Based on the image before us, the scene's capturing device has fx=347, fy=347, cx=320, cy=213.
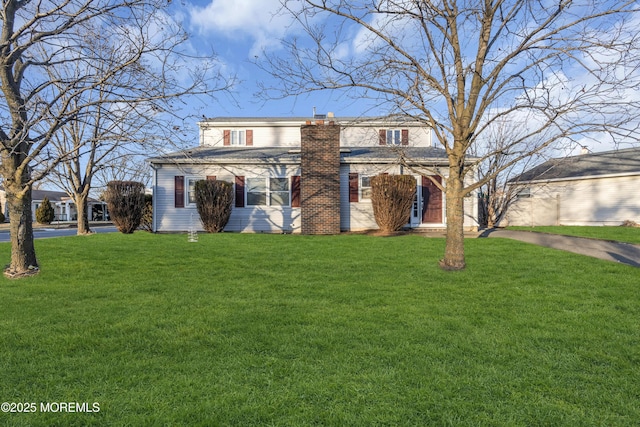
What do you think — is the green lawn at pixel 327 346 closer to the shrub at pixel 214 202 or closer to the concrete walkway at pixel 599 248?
the concrete walkway at pixel 599 248

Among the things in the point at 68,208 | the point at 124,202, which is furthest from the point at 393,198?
the point at 68,208

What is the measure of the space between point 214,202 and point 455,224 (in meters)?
9.35

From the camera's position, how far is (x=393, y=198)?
12289 mm

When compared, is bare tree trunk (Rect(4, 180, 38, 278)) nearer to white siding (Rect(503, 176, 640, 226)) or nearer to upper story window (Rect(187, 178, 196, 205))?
upper story window (Rect(187, 178, 196, 205))

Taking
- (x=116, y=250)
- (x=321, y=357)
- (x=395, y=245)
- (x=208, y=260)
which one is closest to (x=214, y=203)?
(x=116, y=250)

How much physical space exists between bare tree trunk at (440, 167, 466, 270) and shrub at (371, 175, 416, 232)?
5.84 meters

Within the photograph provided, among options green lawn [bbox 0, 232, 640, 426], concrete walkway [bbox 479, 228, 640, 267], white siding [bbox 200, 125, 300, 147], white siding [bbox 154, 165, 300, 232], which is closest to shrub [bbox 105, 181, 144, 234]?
white siding [bbox 154, 165, 300, 232]

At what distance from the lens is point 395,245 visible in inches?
362

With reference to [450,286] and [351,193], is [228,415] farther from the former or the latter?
[351,193]

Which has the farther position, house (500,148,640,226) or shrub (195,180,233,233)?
house (500,148,640,226)

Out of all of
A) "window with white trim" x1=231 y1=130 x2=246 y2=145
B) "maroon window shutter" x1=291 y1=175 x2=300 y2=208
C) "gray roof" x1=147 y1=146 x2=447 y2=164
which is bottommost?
"maroon window shutter" x1=291 y1=175 x2=300 y2=208

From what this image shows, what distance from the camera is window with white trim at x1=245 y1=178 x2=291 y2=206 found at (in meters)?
14.2

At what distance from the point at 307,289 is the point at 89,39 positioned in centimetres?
572

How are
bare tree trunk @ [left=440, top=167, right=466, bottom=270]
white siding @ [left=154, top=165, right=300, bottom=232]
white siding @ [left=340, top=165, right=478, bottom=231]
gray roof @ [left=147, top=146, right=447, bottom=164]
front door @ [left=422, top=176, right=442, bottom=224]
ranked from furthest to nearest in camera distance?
front door @ [left=422, top=176, right=442, bottom=224] < white siding @ [left=154, top=165, right=300, bottom=232] < white siding @ [left=340, top=165, right=478, bottom=231] < gray roof @ [left=147, top=146, right=447, bottom=164] < bare tree trunk @ [left=440, top=167, right=466, bottom=270]
